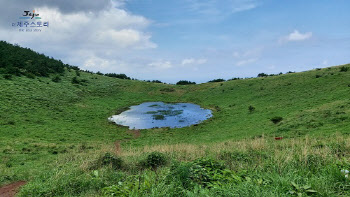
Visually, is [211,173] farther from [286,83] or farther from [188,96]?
[188,96]

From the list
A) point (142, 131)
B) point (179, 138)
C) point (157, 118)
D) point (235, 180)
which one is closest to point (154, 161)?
point (235, 180)

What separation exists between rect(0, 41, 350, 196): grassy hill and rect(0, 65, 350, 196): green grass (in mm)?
91

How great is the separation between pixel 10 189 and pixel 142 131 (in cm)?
2443

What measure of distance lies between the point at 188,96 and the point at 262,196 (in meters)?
63.2

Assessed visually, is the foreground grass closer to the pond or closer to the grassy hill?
the grassy hill

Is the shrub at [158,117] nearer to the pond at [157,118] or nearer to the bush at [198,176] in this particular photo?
the pond at [157,118]

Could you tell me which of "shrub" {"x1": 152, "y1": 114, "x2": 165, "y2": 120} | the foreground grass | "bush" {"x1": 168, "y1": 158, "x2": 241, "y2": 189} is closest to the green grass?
the foreground grass

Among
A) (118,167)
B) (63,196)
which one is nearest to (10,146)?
(118,167)

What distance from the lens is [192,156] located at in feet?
40.2

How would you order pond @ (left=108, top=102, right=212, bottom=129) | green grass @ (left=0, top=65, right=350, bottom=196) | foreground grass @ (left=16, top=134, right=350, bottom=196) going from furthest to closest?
pond @ (left=108, top=102, right=212, bottom=129)
green grass @ (left=0, top=65, right=350, bottom=196)
foreground grass @ (left=16, top=134, right=350, bottom=196)

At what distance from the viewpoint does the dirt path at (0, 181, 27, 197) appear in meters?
9.17

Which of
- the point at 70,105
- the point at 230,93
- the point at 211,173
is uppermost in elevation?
the point at 230,93

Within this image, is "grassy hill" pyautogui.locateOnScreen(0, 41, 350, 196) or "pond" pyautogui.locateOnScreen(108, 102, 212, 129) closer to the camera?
"grassy hill" pyautogui.locateOnScreen(0, 41, 350, 196)

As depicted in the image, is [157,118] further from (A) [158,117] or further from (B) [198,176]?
(B) [198,176]
